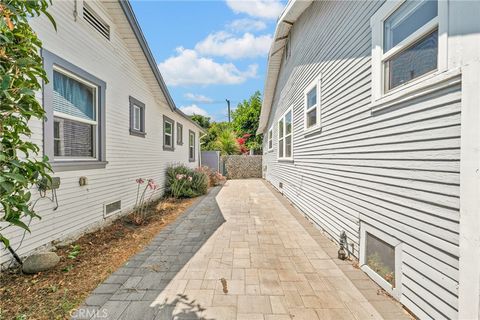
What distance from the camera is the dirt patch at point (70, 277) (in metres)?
2.34

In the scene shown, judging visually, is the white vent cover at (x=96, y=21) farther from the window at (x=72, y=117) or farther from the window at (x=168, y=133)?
the window at (x=168, y=133)

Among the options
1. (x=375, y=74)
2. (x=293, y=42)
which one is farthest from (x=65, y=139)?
(x=293, y=42)

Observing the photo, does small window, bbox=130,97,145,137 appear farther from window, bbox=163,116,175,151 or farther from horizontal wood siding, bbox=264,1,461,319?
horizontal wood siding, bbox=264,1,461,319

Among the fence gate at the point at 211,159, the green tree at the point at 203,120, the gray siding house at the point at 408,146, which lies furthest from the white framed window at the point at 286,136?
the green tree at the point at 203,120

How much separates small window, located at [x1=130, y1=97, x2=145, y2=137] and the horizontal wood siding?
14.7ft

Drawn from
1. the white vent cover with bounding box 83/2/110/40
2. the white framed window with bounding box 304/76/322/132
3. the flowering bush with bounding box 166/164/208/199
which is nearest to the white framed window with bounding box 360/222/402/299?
the white framed window with bounding box 304/76/322/132

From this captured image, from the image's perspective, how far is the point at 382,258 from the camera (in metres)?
2.75

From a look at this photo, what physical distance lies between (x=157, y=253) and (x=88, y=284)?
1.02 m

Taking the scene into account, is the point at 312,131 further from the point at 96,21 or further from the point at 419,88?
the point at 96,21

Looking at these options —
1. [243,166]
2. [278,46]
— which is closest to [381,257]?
[278,46]

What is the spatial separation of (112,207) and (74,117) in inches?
82.5

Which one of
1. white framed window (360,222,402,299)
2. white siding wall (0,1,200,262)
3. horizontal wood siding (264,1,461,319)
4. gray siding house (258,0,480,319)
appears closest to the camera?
gray siding house (258,0,480,319)

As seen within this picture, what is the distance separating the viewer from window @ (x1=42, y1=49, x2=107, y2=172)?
11.8ft

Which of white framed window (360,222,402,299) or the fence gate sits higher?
the fence gate
